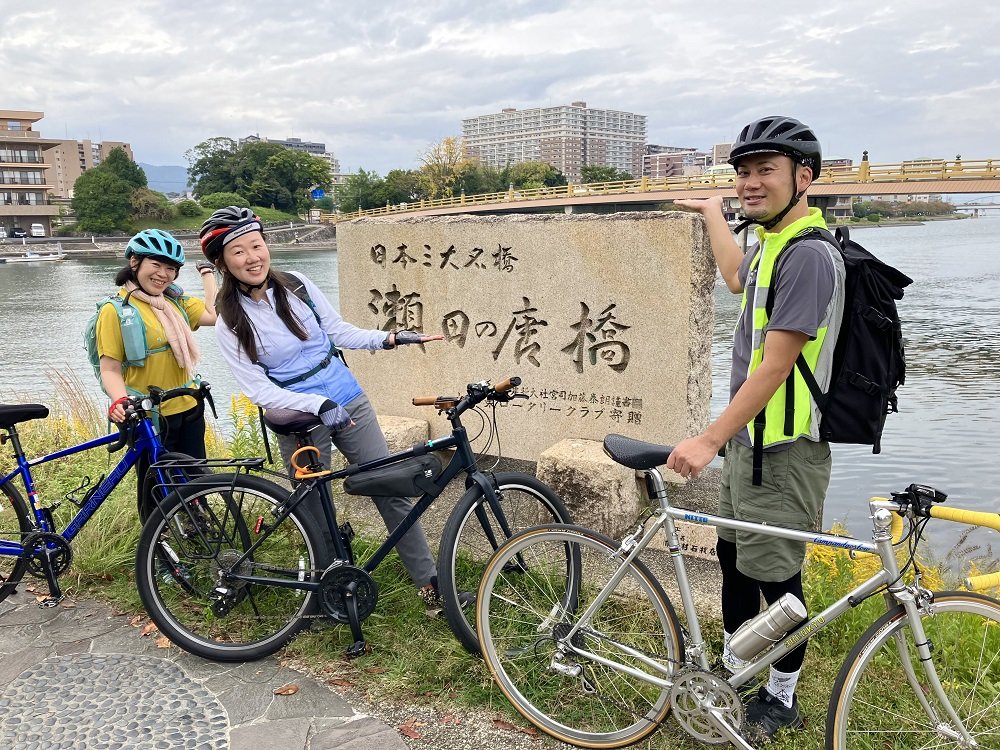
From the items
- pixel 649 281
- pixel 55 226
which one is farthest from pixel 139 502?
pixel 55 226

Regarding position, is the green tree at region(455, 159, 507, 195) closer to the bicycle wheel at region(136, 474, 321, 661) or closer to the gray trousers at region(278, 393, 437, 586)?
the gray trousers at region(278, 393, 437, 586)

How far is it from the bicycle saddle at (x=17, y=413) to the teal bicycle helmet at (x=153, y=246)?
34.5 inches

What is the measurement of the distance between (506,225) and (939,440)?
23.7 ft

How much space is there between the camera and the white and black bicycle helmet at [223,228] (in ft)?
9.11

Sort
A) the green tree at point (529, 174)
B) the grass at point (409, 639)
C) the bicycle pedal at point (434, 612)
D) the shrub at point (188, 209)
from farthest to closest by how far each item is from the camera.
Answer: the green tree at point (529, 174), the shrub at point (188, 209), the bicycle pedal at point (434, 612), the grass at point (409, 639)

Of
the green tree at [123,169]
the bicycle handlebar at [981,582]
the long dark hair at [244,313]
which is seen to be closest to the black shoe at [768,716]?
the bicycle handlebar at [981,582]

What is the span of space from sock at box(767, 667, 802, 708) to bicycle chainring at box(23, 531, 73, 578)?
3.08 m

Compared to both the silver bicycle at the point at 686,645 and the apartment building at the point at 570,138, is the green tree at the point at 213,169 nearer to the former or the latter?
the apartment building at the point at 570,138

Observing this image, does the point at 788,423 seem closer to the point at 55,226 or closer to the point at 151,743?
the point at 151,743

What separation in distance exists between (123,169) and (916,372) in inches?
2318

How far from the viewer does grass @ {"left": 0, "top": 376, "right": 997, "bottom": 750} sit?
2.61 m

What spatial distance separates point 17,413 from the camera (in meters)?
3.35

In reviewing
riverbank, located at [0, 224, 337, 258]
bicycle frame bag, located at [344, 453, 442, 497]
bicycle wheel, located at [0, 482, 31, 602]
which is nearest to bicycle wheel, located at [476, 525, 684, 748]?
bicycle frame bag, located at [344, 453, 442, 497]

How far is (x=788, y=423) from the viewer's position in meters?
2.05
